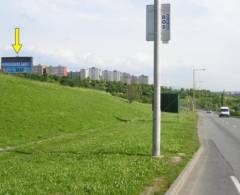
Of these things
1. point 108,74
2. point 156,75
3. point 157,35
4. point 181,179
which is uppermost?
point 108,74

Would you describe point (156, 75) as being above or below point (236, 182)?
above

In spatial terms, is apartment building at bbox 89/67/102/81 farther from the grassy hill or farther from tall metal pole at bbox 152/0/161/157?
tall metal pole at bbox 152/0/161/157

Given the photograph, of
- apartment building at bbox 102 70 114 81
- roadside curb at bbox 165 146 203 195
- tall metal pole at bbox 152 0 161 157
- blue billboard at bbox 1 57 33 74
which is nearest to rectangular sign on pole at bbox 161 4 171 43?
→ tall metal pole at bbox 152 0 161 157

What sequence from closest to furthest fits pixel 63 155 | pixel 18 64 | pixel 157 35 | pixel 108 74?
pixel 63 155, pixel 157 35, pixel 18 64, pixel 108 74

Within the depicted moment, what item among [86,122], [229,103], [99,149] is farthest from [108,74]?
[99,149]

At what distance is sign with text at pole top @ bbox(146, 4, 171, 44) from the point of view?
651 inches

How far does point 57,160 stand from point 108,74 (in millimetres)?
139506

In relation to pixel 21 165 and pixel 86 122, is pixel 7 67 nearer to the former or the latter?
pixel 86 122

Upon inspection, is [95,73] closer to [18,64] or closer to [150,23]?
[18,64]

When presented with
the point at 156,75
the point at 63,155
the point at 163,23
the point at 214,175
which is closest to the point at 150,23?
the point at 163,23

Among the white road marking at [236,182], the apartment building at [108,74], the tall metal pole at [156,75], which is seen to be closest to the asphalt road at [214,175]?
the white road marking at [236,182]

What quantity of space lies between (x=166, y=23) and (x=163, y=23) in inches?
3.9

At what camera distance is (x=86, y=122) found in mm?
35594

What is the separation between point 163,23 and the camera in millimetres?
16672
